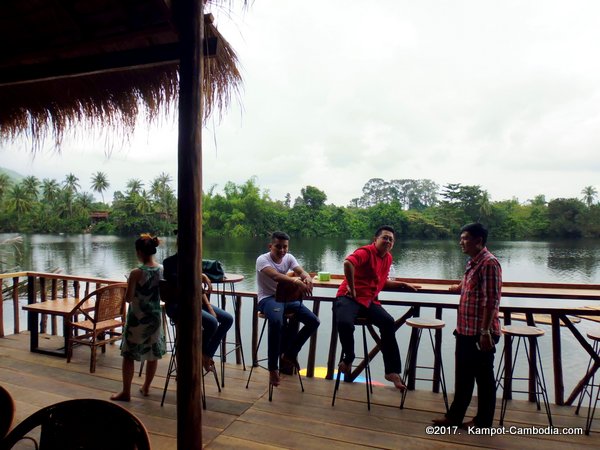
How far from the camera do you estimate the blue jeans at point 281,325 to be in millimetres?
3018

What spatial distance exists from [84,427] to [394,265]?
20995 mm

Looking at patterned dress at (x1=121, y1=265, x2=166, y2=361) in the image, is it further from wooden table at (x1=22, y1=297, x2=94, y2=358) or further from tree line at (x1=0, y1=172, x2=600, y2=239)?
tree line at (x1=0, y1=172, x2=600, y2=239)

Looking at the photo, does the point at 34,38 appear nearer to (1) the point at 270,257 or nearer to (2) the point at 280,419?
(1) the point at 270,257

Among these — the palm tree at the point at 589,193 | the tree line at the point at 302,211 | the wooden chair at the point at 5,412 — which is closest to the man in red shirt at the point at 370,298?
the wooden chair at the point at 5,412

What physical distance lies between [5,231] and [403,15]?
39498mm

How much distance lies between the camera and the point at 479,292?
96.0 inches

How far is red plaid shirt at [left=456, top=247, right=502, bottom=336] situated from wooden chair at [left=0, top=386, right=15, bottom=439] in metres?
2.31

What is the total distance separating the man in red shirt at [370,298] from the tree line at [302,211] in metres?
16.8

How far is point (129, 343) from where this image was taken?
287cm

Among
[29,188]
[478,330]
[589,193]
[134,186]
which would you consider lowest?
[478,330]

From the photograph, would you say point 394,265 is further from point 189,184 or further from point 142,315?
point 189,184

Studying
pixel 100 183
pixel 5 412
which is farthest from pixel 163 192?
pixel 5 412

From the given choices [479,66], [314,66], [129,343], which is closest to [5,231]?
[314,66]

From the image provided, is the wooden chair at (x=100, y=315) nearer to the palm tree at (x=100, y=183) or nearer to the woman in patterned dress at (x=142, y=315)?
the woman in patterned dress at (x=142, y=315)
